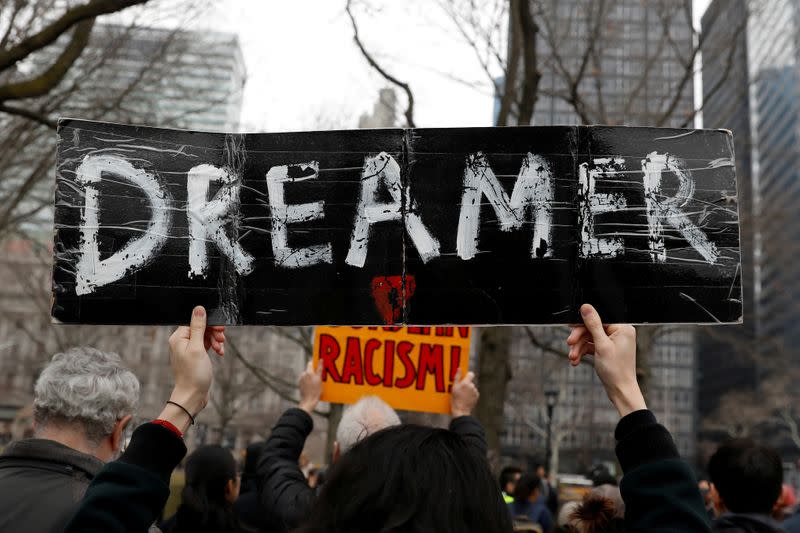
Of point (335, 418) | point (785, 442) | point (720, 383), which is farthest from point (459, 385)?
point (720, 383)

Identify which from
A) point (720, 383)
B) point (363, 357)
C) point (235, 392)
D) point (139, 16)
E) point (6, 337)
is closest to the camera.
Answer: point (363, 357)

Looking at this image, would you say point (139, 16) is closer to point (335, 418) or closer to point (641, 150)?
point (335, 418)

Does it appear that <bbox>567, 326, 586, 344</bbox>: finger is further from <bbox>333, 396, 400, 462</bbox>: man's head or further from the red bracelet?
<bbox>333, 396, 400, 462</bbox>: man's head

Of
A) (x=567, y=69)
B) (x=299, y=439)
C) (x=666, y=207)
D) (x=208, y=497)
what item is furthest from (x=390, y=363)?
(x=567, y=69)

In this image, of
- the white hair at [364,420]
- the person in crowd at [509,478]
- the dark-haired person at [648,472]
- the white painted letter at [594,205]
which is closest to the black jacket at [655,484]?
the dark-haired person at [648,472]

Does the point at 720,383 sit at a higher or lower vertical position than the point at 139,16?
lower

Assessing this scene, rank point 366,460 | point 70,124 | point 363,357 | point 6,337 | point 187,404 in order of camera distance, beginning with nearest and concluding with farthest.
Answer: point 366,460 → point 187,404 → point 70,124 → point 363,357 → point 6,337

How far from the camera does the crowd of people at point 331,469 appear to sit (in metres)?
1.52

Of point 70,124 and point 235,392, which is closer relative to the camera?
point 70,124

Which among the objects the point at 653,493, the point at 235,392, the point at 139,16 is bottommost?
the point at 235,392

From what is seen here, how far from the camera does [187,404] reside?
2111 millimetres

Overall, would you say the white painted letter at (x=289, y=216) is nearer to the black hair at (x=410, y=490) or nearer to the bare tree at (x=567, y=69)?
the black hair at (x=410, y=490)

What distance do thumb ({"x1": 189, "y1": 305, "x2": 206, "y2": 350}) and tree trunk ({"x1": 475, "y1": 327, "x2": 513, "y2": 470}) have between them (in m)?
7.28

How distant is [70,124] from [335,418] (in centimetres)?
1533
